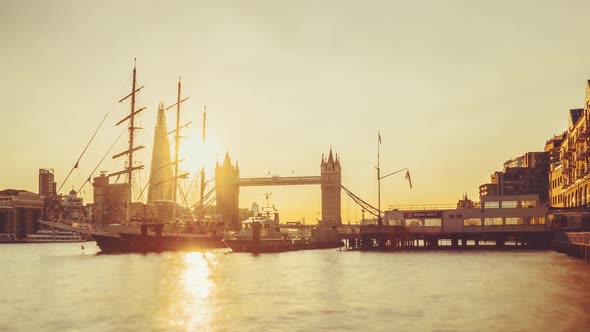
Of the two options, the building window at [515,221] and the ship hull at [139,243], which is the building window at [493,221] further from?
the ship hull at [139,243]

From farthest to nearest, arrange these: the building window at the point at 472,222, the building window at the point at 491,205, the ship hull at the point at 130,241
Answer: the building window at the point at 491,205 → the ship hull at the point at 130,241 → the building window at the point at 472,222

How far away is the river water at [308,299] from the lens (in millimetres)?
38531

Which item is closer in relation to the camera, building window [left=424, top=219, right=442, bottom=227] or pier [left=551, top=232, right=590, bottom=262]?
pier [left=551, top=232, right=590, bottom=262]

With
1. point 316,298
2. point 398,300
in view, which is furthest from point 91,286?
point 398,300

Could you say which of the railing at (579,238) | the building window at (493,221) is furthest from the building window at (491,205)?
the railing at (579,238)

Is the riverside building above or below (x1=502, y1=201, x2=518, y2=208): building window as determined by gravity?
above

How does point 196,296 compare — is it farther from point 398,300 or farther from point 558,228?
point 558,228

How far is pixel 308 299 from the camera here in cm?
4991

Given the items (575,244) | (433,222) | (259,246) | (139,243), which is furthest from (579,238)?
(139,243)

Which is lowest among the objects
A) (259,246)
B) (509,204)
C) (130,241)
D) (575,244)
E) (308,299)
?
(308,299)

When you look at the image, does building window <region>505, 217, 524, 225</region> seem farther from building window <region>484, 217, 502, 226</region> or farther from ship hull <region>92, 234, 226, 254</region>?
ship hull <region>92, 234, 226, 254</region>

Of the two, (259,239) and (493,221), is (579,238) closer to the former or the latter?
(493,221)

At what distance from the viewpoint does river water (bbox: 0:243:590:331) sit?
38.5 meters

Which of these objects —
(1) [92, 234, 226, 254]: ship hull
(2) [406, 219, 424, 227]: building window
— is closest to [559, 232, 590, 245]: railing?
(2) [406, 219, 424, 227]: building window
